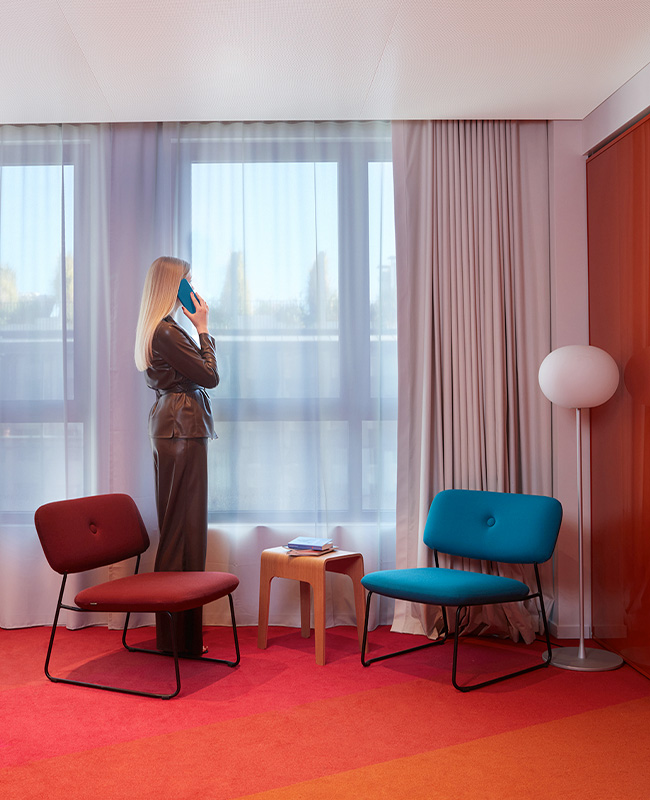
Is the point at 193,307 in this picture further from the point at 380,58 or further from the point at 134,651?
the point at 134,651

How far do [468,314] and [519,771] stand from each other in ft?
7.38

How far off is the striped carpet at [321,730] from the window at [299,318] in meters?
0.91

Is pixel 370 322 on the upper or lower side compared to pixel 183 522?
upper

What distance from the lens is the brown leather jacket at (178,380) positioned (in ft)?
11.3

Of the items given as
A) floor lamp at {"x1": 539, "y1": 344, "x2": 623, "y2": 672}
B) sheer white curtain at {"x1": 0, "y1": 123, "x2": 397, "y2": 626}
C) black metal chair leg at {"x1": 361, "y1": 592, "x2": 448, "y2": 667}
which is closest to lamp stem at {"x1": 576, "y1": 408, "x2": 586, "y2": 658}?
floor lamp at {"x1": 539, "y1": 344, "x2": 623, "y2": 672}

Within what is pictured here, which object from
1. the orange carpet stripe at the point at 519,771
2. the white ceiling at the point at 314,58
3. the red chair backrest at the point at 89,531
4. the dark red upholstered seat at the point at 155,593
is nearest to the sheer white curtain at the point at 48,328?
the white ceiling at the point at 314,58

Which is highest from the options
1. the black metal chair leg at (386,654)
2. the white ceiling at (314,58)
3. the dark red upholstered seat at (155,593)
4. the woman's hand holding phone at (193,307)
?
the white ceiling at (314,58)

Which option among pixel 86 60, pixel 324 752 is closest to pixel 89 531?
pixel 324 752

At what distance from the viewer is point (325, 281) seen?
402cm

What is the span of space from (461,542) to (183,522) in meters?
1.36

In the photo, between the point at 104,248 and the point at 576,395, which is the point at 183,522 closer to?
the point at 104,248

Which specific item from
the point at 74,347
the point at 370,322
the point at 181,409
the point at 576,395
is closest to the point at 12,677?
the point at 181,409

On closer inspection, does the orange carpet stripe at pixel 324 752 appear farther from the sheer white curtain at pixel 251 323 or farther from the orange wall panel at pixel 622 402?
the sheer white curtain at pixel 251 323

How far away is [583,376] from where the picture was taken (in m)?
Result: 3.34
